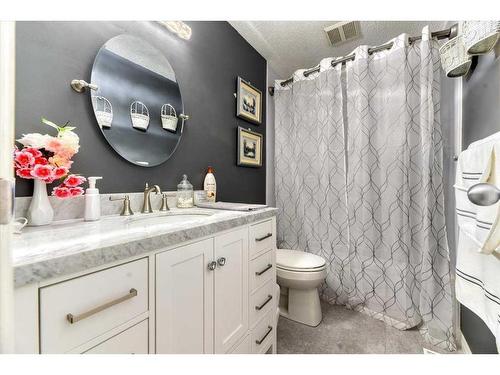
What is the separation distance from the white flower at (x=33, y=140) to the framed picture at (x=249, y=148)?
51.6 inches

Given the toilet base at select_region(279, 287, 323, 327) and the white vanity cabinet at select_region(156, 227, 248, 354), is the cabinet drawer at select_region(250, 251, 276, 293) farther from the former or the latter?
the toilet base at select_region(279, 287, 323, 327)

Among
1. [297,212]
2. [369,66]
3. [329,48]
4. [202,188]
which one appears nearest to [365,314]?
[297,212]

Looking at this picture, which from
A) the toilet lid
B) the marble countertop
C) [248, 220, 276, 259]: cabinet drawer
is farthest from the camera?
the toilet lid

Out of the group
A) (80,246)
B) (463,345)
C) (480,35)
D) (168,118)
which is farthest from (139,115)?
Result: (463,345)

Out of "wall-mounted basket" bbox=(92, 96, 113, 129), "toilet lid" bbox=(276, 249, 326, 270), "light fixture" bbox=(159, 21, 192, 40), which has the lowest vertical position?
"toilet lid" bbox=(276, 249, 326, 270)

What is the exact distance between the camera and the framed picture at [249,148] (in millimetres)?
1924

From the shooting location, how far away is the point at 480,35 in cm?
90

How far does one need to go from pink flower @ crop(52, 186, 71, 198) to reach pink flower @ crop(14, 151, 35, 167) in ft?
0.39

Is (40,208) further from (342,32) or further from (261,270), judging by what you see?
(342,32)

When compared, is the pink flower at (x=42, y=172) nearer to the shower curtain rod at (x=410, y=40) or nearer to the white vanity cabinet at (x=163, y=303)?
the white vanity cabinet at (x=163, y=303)

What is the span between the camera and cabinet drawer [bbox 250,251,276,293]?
1071 mm

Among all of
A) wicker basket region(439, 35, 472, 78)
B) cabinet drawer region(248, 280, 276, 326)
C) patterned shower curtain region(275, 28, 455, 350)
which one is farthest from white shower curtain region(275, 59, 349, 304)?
cabinet drawer region(248, 280, 276, 326)

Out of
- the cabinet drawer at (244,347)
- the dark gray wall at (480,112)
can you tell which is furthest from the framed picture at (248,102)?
the cabinet drawer at (244,347)
